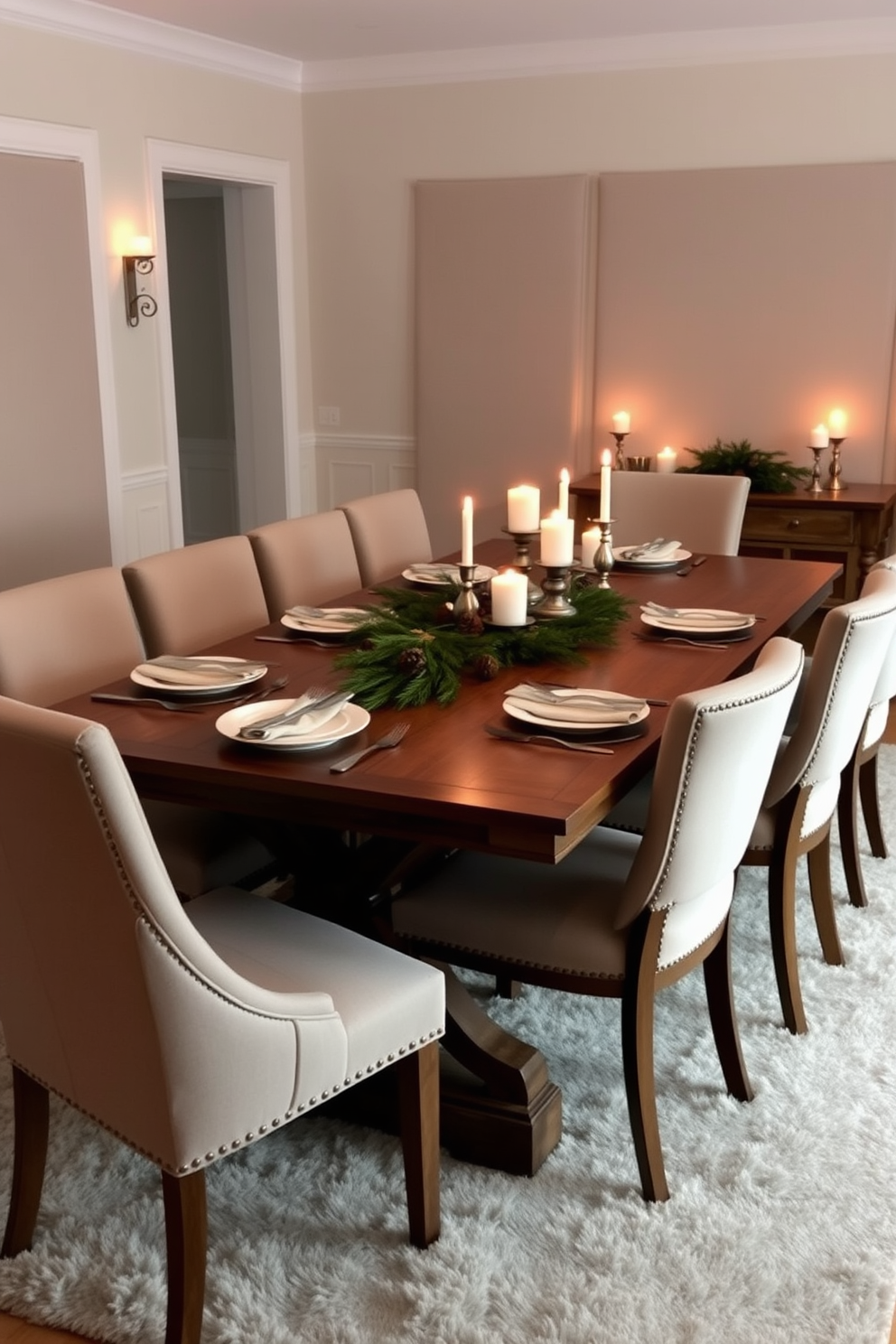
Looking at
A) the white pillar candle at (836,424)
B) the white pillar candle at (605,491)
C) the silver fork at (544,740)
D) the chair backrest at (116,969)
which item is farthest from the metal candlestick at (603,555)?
the white pillar candle at (836,424)

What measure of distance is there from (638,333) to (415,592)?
9.51 ft

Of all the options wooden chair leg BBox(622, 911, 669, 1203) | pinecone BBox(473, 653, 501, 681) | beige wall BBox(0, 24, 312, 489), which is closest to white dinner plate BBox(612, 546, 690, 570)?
pinecone BBox(473, 653, 501, 681)

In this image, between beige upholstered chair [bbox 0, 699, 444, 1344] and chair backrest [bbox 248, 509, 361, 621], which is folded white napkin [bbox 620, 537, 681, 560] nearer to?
chair backrest [bbox 248, 509, 361, 621]

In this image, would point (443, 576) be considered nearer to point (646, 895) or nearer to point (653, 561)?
point (653, 561)

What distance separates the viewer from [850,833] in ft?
10.5

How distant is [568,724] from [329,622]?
2.92 feet

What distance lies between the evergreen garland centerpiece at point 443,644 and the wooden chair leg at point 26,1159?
2.83 feet

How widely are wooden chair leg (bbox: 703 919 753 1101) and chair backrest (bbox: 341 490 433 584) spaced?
6.27 feet

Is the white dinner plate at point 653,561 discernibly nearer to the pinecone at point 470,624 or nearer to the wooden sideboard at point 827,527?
the pinecone at point 470,624

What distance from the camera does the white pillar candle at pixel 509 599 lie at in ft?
9.05

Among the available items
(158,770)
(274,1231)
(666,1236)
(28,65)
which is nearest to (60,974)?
(158,770)

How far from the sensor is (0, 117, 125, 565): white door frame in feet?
14.4

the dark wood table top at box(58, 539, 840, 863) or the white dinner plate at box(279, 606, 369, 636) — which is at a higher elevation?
the white dinner plate at box(279, 606, 369, 636)

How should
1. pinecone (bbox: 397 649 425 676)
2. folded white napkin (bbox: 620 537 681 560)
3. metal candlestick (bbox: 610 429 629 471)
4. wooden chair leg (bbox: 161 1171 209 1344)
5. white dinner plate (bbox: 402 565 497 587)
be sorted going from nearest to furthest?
wooden chair leg (bbox: 161 1171 209 1344) → pinecone (bbox: 397 649 425 676) → white dinner plate (bbox: 402 565 497 587) → folded white napkin (bbox: 620 537 681 560) → metal candlestick (bbox: 610 429 629 471)
